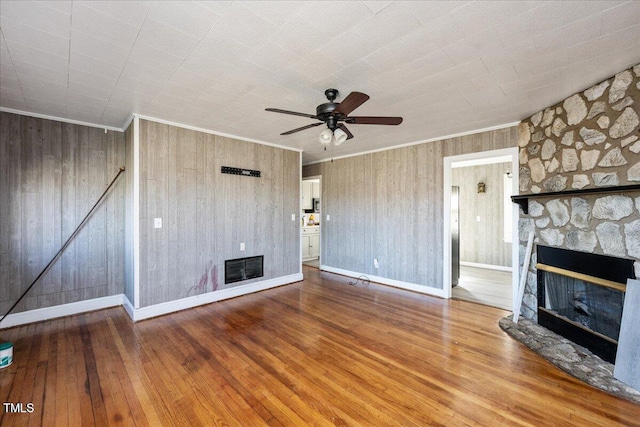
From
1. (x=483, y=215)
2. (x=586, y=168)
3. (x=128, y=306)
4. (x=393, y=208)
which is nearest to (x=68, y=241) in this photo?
(x=128, y=306)

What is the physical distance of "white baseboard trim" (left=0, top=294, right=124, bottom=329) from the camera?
334 cm

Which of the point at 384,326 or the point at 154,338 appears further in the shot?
the point at 384,326

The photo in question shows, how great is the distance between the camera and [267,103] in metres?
3.09

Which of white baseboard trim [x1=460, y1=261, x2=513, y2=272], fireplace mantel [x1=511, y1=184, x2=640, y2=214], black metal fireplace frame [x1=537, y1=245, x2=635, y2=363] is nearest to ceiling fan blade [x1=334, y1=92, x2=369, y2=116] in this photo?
fireplace mantel [x1=511, y1=184, x2=640, y2=214]

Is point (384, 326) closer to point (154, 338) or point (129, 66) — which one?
point (154, 338)

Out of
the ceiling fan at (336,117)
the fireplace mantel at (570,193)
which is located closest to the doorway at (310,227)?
the ceiling fan at (336,117)

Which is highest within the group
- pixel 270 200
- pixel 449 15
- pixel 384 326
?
pixel 449 15

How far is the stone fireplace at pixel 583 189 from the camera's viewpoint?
238cm

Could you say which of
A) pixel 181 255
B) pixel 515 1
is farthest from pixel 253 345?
pixel 515 1

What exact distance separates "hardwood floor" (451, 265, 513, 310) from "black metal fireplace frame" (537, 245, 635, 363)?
0.78m

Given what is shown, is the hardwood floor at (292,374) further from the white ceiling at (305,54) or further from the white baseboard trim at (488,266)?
the white baseboard trim at (488,266)

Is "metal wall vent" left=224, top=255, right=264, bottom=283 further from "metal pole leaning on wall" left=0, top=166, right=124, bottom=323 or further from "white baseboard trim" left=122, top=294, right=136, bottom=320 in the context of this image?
"metal pole leaning on wall" left=0, top=166, right=124, bottom=323

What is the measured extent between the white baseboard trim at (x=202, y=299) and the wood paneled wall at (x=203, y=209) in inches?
2.9

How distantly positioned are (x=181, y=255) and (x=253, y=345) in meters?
1.83
